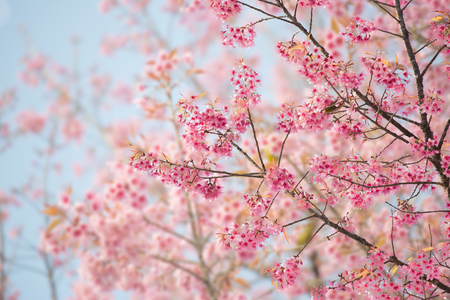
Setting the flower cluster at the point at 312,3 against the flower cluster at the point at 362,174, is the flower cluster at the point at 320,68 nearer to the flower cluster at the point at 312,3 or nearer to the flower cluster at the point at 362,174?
the flower cluster at the point at 312,3

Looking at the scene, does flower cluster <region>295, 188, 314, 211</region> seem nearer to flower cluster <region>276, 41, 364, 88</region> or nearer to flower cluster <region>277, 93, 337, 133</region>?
flower cluster <region>277, 93, 337, 133</region>

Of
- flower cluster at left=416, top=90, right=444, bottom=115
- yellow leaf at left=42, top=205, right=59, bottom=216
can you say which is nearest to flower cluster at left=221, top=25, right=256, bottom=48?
flower cluster at left=416, top=90, right=444, bottom=115

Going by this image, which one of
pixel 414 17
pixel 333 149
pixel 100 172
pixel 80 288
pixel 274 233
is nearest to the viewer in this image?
pixel 274 233

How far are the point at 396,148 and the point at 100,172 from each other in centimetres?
602

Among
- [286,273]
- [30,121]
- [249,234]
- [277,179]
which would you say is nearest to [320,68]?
[277,179]

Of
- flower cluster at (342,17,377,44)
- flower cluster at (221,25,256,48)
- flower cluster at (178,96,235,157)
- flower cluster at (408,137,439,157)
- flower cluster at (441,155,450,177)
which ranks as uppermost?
flower cluster at (221,25,256,48)

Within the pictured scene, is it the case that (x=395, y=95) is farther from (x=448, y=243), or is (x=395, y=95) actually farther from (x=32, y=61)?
(x=32, y=61)

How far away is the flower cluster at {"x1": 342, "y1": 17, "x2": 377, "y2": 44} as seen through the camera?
1238mm

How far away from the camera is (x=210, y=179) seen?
4.26 feet

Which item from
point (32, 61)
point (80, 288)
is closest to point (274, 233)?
point (80, 288)

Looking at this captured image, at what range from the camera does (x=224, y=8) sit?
129cm

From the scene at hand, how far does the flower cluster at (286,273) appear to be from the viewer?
49.2 inches

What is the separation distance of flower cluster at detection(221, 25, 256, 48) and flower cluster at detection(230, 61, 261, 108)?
0.37ft

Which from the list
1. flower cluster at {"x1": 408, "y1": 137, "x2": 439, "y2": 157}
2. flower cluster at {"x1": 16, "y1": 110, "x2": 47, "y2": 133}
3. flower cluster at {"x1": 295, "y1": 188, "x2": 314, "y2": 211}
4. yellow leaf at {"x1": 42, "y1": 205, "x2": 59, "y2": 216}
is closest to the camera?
flower cluster at {"x1": 408, "y1": 137, "x2": 439, "y2": 157}
